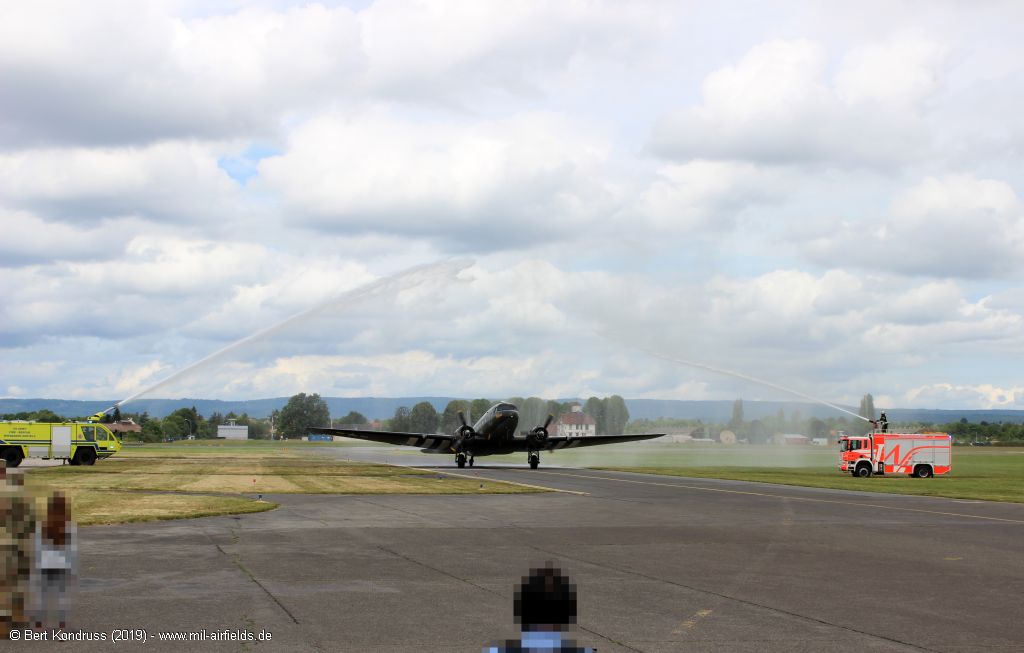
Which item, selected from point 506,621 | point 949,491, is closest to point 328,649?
point 506,621

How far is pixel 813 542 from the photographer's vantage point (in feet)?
78.6

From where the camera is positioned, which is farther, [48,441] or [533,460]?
[533,460]

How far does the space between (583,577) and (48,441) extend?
50.5m

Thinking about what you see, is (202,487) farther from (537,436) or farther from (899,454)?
(899,454)

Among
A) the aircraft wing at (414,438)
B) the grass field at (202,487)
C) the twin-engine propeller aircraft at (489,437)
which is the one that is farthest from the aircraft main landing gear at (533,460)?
the grass field at (202,487)

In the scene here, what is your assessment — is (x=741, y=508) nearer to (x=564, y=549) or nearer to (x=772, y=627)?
(x=564, y=549)

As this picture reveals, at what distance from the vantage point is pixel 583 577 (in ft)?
57.6

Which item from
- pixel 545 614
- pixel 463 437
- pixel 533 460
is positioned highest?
pixel 545 614

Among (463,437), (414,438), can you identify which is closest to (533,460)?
(463,437)

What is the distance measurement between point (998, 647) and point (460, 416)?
57.0 metres

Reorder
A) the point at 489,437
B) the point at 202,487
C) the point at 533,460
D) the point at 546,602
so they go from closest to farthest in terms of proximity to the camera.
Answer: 1. the point at 546,602
2. the point at 202,487
3. the point at 533,460
4. the point at 489,437

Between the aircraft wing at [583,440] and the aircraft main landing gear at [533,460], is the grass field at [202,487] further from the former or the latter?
the aircraft wing at [583,440]

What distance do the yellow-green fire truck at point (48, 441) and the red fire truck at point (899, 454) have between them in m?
49.3

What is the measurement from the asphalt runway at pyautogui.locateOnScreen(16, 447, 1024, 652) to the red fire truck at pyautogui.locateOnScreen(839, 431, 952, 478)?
→ 29.4 metres
